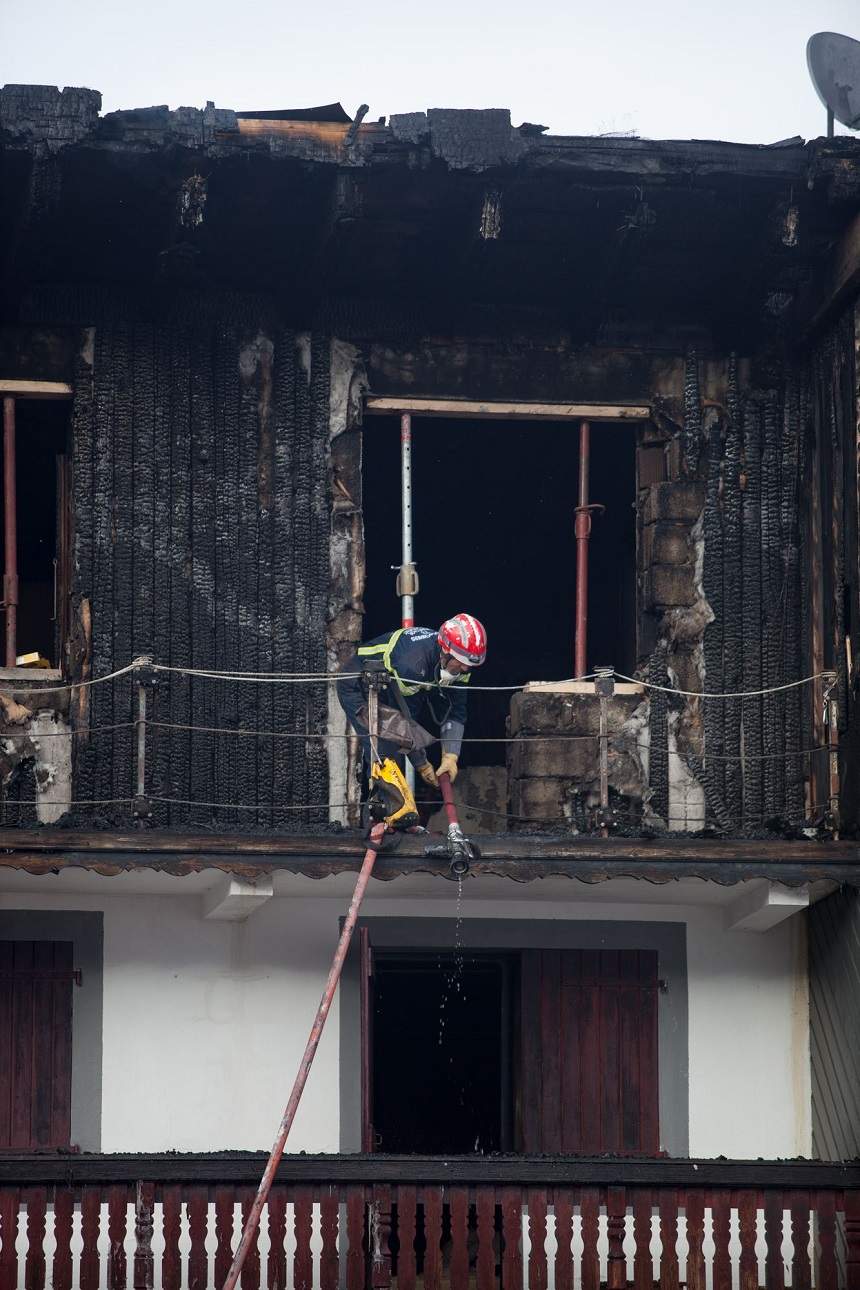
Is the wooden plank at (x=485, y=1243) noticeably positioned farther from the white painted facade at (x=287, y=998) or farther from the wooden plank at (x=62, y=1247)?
the wooden plank at (x=62, y=1247)

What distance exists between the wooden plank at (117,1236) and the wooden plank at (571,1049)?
10.5ft

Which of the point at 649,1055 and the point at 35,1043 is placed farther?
the point at 649,1055

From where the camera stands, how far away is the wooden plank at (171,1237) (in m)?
15.5

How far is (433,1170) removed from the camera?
1580 centimetres

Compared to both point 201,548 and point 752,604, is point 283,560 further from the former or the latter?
point 752,604

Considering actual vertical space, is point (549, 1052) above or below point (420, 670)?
below

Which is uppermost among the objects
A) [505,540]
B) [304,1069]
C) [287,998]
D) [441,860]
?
[505,540]

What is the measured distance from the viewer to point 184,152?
16859mm

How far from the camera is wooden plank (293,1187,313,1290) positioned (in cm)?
1555

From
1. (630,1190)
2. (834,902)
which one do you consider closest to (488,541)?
(834,902)

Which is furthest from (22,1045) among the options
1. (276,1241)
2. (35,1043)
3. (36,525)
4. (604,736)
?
(36,525)

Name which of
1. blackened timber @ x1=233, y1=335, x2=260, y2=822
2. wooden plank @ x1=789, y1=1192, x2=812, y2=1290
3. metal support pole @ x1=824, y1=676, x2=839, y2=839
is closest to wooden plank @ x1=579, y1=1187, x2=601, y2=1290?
wooden plank @ x1=789, y1=1192, x2=812, y2=1290

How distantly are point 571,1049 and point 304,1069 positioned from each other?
2.69 meters

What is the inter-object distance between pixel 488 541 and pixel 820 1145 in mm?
7728
